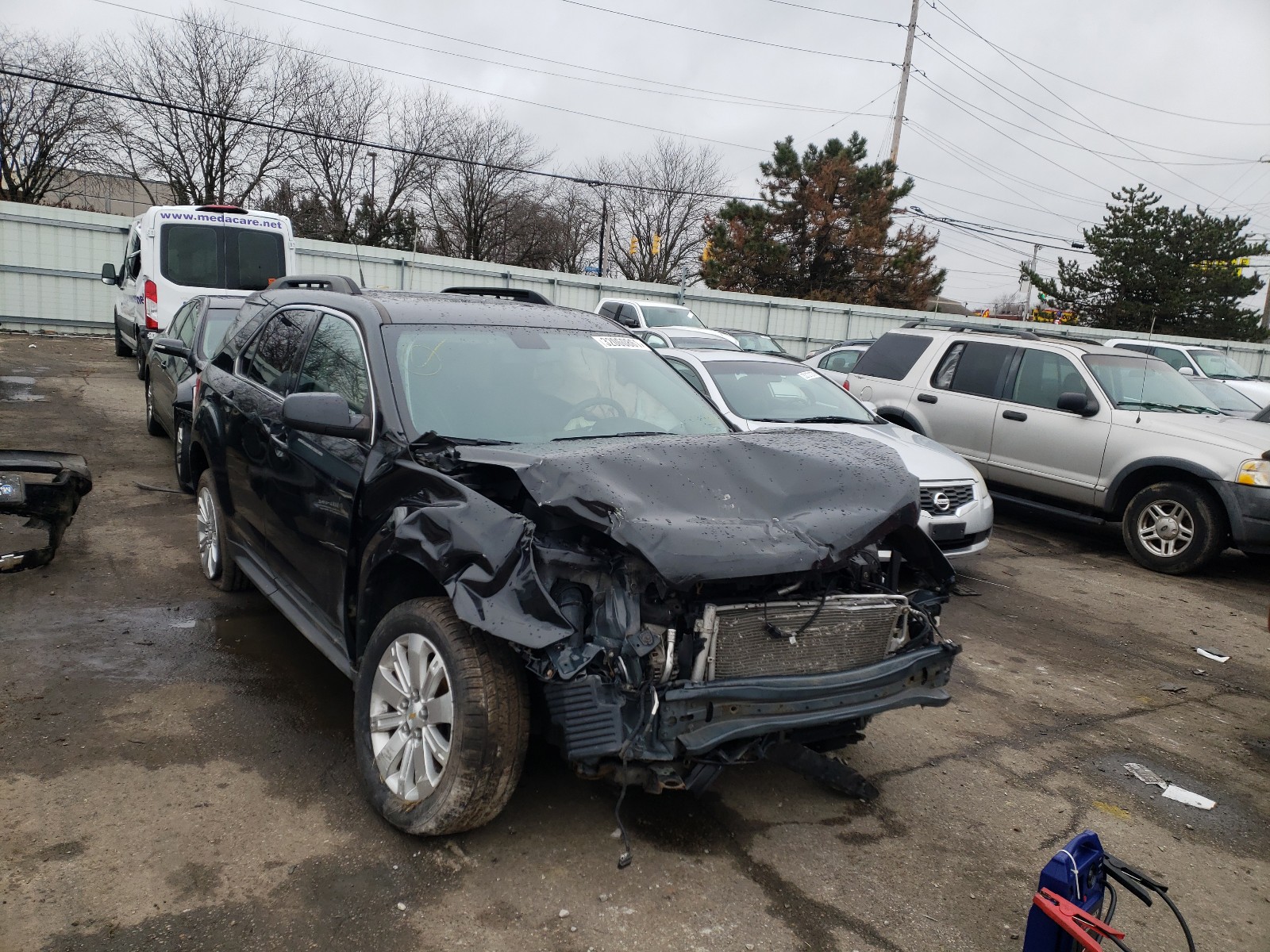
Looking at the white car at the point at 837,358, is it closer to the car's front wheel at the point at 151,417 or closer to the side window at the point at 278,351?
the car's front wheel at the point at 151,417

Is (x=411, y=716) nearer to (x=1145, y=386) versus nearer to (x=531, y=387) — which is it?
(x=531, y=387)

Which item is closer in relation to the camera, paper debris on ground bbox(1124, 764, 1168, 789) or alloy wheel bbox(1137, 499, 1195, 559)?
paper debris on ground bbox(1124, 764, 1168, 789)

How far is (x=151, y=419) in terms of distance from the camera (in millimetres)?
9945

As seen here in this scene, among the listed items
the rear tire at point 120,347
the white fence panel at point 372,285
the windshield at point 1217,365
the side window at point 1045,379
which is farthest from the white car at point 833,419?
the rear tire at point 120,347

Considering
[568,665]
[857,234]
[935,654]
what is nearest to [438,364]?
[568,665]

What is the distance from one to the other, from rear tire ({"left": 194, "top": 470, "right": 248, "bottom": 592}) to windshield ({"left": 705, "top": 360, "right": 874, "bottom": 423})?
13.2 feet

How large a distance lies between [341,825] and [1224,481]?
7432 millimetres

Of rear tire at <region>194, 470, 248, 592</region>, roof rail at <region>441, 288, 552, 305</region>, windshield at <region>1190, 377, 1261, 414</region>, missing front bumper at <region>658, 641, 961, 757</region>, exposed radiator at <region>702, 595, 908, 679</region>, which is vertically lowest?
rear tire at <region>194, 470, 248, 592</region>

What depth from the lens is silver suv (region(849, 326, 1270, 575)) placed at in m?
7.62

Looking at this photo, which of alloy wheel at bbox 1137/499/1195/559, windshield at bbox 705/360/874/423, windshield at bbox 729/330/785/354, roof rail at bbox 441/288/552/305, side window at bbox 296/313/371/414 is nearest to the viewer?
side window at bbox 296/313/371/414

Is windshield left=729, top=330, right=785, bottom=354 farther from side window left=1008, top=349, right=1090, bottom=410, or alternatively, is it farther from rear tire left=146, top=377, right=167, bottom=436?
rear tire left=146, top=377, right=167, bottom=436

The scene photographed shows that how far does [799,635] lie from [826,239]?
110 feet

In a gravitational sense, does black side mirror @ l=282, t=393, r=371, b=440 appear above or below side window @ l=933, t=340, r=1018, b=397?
below

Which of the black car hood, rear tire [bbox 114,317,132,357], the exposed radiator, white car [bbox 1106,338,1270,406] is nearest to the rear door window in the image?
the black car hood
